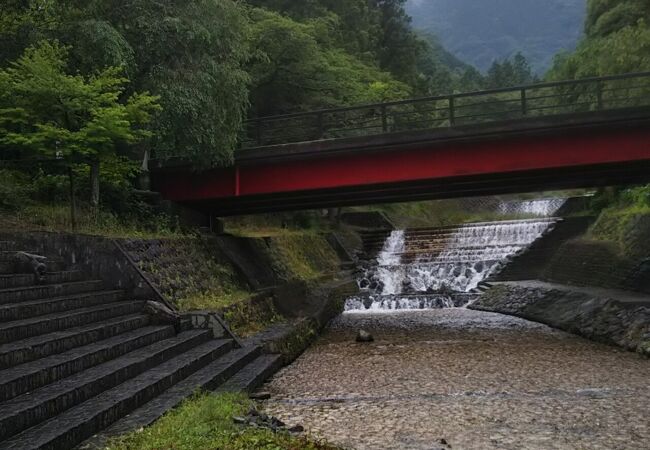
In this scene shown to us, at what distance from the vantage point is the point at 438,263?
29.2 m

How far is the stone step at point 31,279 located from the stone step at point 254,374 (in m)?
3.80

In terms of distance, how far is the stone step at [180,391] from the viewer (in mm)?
6392

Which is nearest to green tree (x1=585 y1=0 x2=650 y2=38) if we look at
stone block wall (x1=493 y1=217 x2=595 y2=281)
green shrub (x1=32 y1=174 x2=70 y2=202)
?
stone block wall (x1=493 y1=217 x2=595 y2=281)

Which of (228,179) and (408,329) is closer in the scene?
(408,329)

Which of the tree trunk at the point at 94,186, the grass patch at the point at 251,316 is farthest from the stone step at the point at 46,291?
the tree trunk at the point at 94,186

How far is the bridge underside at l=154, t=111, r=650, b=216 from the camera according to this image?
16781 mm

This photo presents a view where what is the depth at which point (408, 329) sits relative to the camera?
18.2m

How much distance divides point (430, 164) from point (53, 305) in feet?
38.7

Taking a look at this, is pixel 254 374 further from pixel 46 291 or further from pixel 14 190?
pixel 14 190

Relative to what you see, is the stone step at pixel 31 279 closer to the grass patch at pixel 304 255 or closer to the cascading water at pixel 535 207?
the grass patch at pixel 304 255

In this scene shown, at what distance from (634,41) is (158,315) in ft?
72.7

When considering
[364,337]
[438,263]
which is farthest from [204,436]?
[438,263]

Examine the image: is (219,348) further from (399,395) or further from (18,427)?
(18,427)

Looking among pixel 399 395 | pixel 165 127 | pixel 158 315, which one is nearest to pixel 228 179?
pixel 165 127
